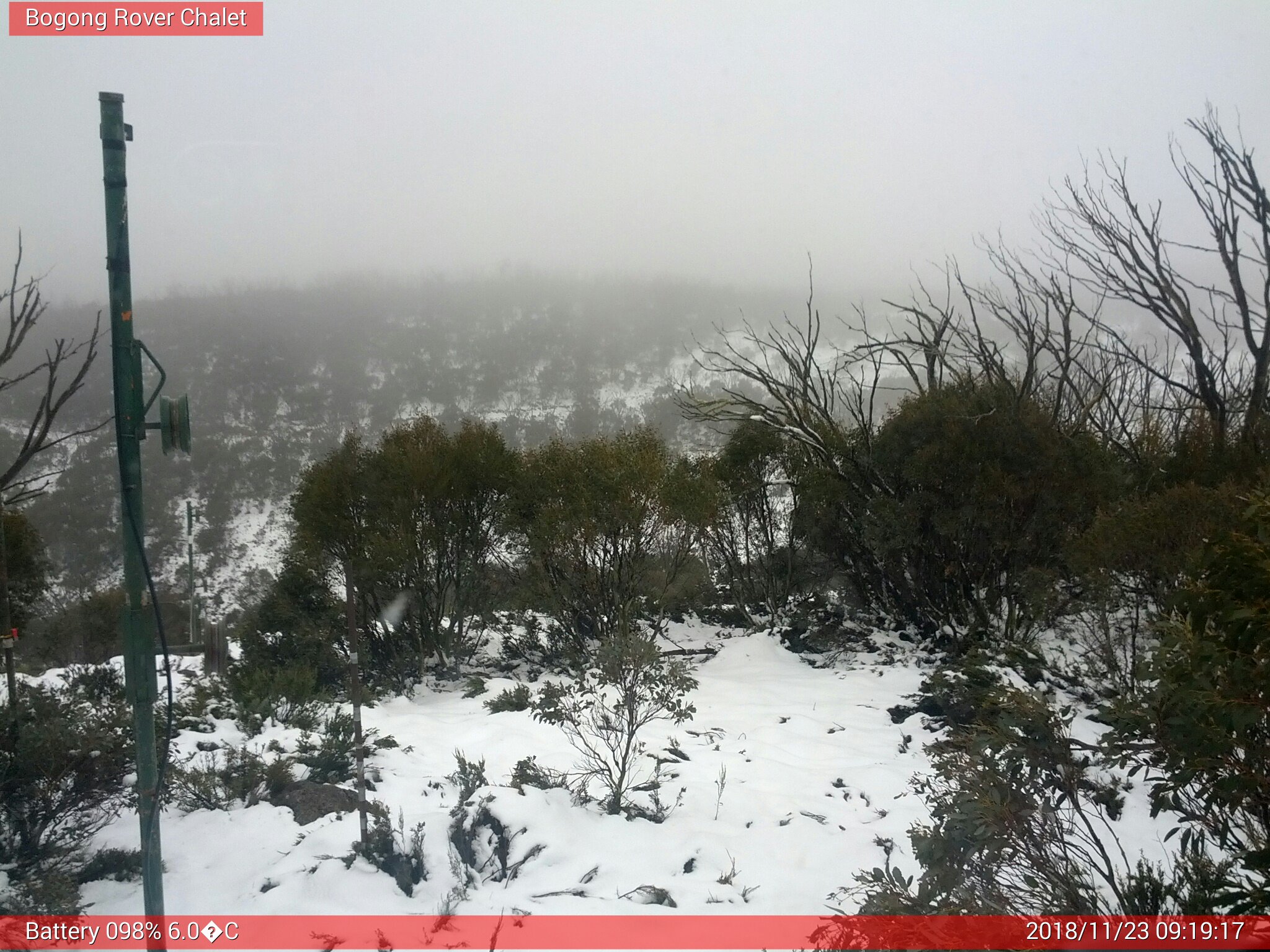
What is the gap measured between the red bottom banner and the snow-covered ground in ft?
0.42

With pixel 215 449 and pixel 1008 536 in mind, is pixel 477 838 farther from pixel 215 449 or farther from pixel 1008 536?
pixel 215 449

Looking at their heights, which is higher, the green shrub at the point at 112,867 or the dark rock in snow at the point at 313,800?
the green shrub at the point at 112,867

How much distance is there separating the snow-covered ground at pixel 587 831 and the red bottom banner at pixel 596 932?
5.1 inches

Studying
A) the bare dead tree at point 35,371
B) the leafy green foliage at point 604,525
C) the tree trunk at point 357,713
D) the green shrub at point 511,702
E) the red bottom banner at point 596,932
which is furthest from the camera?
the leafy green foliage at point 604,525

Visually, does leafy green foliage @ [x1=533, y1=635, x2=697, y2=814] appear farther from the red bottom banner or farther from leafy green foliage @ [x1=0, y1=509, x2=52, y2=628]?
leafy green foliage @ [x1=0, y1=509, x2=52, y2=628]

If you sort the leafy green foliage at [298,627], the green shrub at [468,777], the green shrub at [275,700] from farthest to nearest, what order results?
1. the leafy green foliage at [298,627]
2. the green shrub at [275,700]
3. the green shrub at [468,777]

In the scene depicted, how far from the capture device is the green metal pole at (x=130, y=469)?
266 cm

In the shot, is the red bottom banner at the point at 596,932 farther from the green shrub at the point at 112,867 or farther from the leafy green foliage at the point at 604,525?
the leafy green foliage at the point at 604,525

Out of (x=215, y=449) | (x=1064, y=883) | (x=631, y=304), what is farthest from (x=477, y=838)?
(x=631, y=304)

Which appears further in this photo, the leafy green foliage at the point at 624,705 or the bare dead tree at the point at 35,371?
the leafy green foliage at the point at 624,705

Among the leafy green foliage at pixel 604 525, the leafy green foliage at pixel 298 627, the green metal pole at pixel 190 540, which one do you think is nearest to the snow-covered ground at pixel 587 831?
the green metal pole at pixel 190 540

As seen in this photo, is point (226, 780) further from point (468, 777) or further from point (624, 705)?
point (624, 705)

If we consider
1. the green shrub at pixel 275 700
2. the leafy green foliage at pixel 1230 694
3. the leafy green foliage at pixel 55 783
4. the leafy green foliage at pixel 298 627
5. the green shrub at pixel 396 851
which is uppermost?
Result: the leafy green foliage at pixel 1230 694

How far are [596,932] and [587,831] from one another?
115 cm
